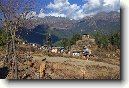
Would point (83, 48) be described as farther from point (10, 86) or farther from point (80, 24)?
point (10, 86)

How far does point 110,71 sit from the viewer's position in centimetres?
755

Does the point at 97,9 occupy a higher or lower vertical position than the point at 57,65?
higher

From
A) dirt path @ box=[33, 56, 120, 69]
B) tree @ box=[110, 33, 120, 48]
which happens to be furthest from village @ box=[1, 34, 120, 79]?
tree @ box=[110, 33, 120, 48]

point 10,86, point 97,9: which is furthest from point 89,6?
point 10,86

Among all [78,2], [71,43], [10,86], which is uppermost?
[78,2]

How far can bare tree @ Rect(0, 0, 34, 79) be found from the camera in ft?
24.9

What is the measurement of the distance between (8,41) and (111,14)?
3.97 ft

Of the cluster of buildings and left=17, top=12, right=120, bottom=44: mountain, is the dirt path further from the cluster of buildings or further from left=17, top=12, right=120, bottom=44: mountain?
left=17, top=12, right=120, bottom=44: mountain

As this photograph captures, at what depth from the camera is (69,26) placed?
24.9 feet

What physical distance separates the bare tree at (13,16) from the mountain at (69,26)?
9cm

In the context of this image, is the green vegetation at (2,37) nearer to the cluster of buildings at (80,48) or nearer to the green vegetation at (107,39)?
the cluster of buildings at (80,48)

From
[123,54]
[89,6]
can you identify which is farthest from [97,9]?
[123,54]

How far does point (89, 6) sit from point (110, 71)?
779 mm

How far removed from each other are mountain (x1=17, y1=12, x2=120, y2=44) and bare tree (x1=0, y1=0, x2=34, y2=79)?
92mm
